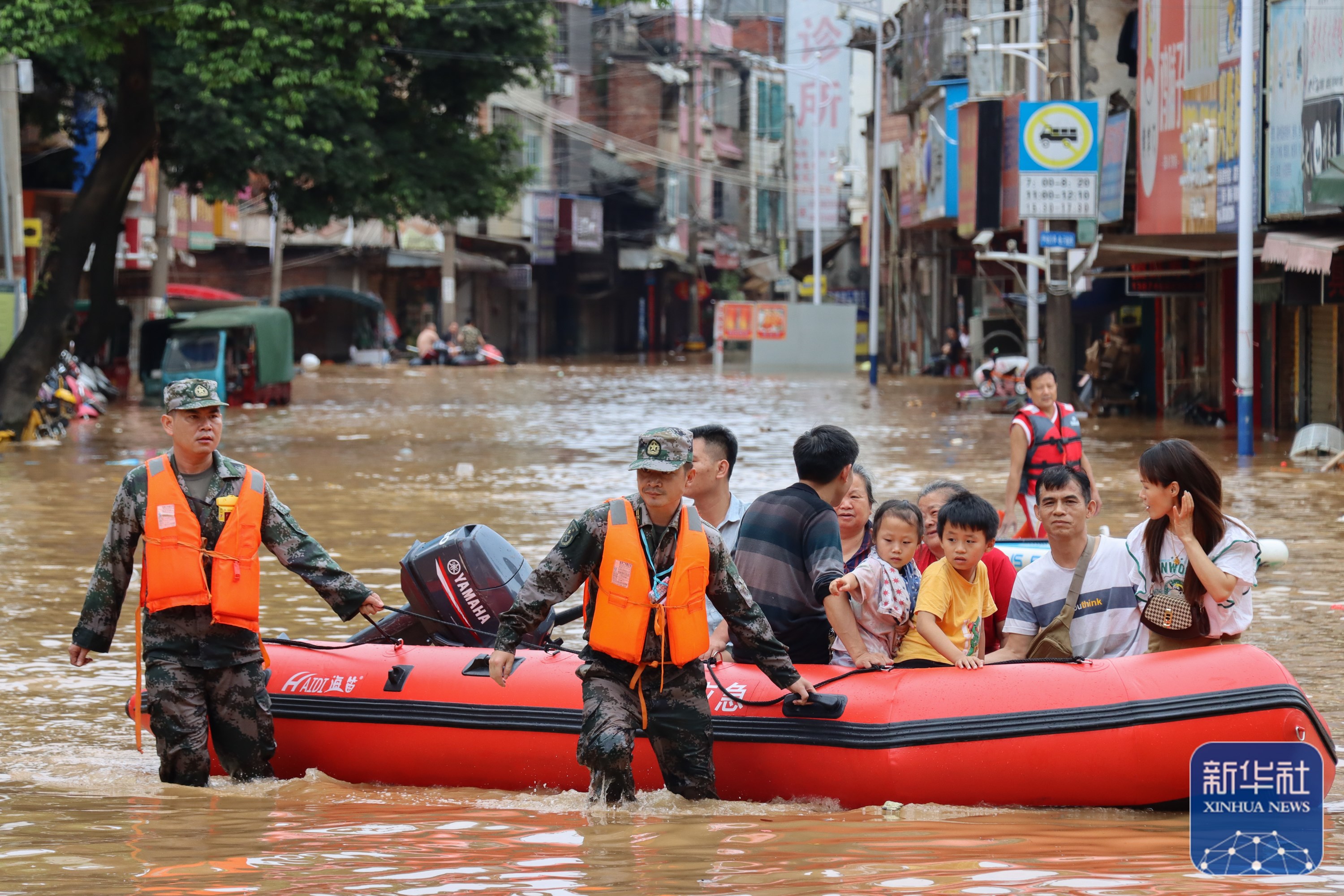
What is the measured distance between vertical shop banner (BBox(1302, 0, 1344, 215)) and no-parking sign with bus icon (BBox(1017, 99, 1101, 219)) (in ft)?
17.9

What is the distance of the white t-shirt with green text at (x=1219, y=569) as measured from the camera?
595 cm

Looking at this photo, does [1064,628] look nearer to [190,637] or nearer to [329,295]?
[190,637]

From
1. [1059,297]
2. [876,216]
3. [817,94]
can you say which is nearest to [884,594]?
[1059,297]

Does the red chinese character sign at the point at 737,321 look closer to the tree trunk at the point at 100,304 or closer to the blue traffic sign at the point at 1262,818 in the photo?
the tree trunk at the point at 100,304

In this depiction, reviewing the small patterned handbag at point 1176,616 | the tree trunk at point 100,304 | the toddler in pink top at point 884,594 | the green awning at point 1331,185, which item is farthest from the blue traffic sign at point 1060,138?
the small patterned handbag at point 1176,616

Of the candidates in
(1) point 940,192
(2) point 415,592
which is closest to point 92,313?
(1) point 940,192

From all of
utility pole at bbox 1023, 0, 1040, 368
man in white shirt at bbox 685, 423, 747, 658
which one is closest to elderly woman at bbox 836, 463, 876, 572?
man in white shirt at bbox 685, 423, 747, 658

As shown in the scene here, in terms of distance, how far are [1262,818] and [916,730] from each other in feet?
4.62

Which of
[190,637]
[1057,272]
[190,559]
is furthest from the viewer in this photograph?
[1057,272]

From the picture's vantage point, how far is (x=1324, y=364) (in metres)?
22.4

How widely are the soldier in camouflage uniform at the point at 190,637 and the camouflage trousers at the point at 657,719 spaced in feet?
3.47

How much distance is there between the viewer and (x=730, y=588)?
20.0 ft

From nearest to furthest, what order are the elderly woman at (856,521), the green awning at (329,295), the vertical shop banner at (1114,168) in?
the elderly woman at (856,521)
the vertical shop banner at (1114,168)
the green awning at (329,295)

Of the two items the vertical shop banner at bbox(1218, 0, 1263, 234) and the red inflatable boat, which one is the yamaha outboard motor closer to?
the red inflatable boat
